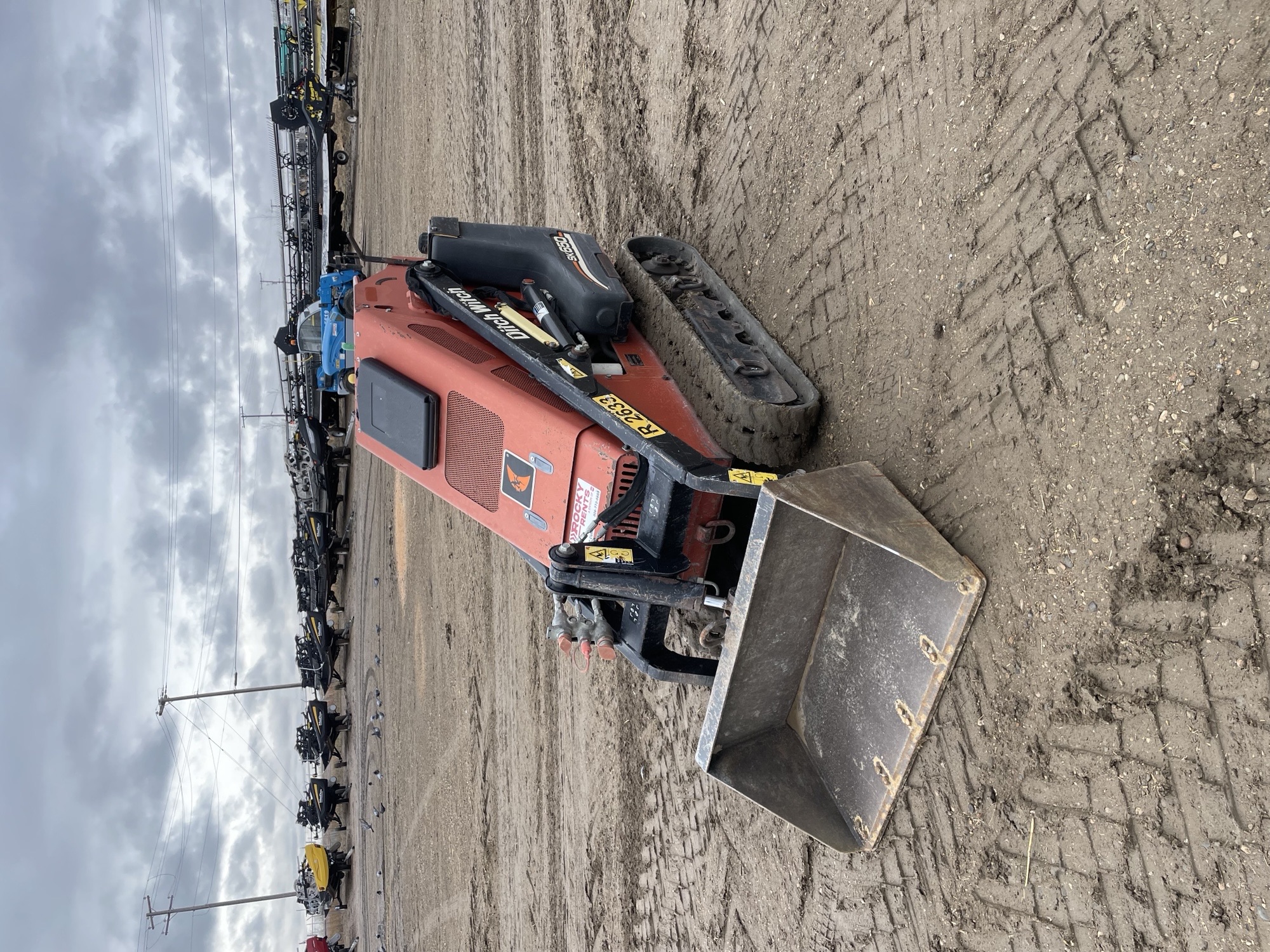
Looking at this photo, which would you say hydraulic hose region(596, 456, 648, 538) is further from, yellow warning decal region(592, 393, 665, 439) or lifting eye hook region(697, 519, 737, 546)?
lifting eye hook region(697, 519, 737, 546)

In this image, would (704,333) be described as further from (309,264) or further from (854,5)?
(309,264)

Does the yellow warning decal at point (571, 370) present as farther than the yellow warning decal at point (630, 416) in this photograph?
Yes

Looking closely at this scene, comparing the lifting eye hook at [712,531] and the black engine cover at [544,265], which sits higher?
the black engine cover at [544,265]

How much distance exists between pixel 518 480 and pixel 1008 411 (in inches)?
77.6

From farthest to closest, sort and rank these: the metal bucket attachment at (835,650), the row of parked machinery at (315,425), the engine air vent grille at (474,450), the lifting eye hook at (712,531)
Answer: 1. the row of parked machinery at (315,425)
2. the engine air vent grille at (474,450)
3. the lifting eye hook at (712,531)
4. the metal bucket attachment at (835,650)

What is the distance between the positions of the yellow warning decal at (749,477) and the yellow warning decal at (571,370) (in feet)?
2.60

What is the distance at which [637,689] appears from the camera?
16.6 feet

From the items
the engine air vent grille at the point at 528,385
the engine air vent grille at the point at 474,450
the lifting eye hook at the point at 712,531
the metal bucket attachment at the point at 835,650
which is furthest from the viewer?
the engine air vent grille at the point at 474,450

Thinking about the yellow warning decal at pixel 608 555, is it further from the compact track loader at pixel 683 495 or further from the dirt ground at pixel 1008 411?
the dirt ground at pixel 1008 411

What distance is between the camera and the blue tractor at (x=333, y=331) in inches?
199

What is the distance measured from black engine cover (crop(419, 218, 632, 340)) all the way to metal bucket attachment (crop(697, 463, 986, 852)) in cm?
148

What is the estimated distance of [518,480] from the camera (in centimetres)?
361

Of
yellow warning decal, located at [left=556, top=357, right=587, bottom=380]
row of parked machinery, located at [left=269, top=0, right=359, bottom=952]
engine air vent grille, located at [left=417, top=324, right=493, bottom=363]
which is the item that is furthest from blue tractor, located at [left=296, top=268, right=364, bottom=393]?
row of parked machinery, located at [left=269, top=0, right=359, bottom=952]

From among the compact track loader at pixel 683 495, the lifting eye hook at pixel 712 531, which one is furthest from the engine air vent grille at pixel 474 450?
the lifting eye hook at pixel 712 531
